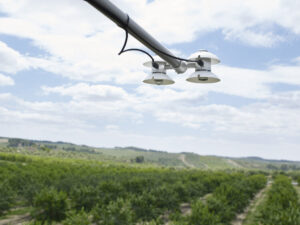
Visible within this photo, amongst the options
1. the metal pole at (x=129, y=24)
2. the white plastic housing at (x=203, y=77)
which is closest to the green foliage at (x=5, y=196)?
the white plastic housing at (x=203, y=77)

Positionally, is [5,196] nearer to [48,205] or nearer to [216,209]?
[48,205]

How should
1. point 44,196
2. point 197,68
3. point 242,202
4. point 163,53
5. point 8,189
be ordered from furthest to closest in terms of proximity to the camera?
point 242,202 < point 8,189 < point 44,196 < point 197,68 < point 163,53

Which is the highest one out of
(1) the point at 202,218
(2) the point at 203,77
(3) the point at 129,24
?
(3) the point at 129,24

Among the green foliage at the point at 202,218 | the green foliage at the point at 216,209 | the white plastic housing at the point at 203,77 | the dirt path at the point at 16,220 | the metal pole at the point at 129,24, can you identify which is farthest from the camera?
the dirt path at the point at 16,220

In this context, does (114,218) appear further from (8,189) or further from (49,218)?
(8,189)

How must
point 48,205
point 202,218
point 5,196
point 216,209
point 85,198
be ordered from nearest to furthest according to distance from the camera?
1. point 202,218
2. point 216,209
3. point 48,205
4. point 5,196
5. point 85,198

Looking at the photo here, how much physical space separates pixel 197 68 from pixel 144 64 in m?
0.73

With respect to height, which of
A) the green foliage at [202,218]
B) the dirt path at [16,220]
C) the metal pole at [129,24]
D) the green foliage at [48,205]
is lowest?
the dirt path at [16,220]

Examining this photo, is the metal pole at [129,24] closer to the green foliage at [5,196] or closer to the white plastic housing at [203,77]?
the white plastic housing at [203,77]

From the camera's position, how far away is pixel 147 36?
8.75ft

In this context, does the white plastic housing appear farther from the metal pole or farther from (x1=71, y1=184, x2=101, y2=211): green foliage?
(x1=71, y1=184, x2=101, y2=211): green foliage

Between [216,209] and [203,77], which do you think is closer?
[203,77]

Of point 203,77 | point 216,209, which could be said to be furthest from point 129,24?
point 216,209

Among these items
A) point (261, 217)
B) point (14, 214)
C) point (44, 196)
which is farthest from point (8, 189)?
point (261, 217)
